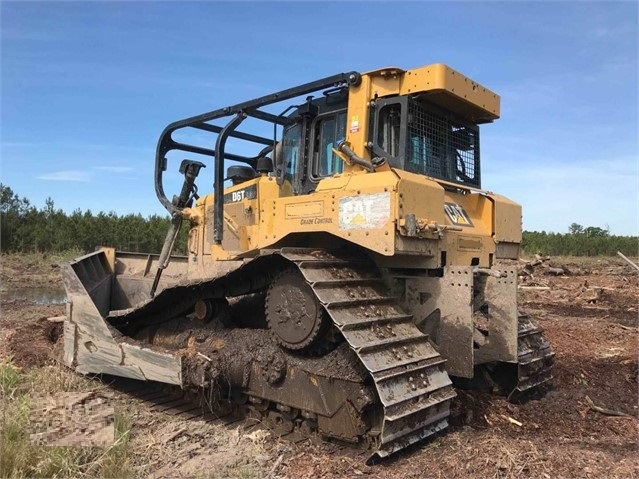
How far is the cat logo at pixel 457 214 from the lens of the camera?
510 cm

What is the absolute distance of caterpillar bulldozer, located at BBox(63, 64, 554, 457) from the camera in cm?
423

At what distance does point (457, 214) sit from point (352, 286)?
4.73 ft

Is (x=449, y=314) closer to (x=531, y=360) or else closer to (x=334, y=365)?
(x=334, y=365)

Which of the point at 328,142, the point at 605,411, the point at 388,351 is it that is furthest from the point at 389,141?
the point at 605,411

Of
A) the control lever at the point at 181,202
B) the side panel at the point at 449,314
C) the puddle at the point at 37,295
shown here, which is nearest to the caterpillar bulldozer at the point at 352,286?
the side panel at the point at 449,314

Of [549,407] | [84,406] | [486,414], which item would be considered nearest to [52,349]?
[84,406]

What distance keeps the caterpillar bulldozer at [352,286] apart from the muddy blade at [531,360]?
0.02m

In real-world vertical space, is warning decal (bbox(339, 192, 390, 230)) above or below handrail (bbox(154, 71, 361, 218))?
below

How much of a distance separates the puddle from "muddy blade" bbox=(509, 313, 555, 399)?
12510mm

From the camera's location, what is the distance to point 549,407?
5344 mm

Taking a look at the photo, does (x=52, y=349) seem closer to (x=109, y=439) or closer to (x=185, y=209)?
(x=185, y=209)

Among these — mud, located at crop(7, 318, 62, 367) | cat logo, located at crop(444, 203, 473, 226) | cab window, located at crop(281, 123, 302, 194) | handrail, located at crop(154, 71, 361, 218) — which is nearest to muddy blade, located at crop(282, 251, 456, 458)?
cat logo, located at crop(444, 203, 473, 226)

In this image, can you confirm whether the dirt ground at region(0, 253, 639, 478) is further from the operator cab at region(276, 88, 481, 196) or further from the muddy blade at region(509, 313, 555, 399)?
the operator cab at region(276, 88, 481, 196)

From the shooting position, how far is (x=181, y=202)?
7184mm
